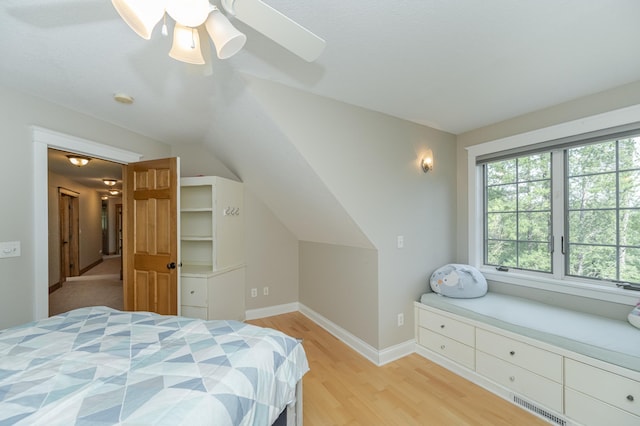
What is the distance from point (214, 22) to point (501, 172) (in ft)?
9.88

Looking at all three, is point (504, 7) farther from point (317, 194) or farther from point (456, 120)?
point (317, 194)

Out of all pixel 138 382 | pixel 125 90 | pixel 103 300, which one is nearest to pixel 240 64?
pixel 125 90

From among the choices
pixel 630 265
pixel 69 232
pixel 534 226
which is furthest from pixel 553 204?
pixel 69 232

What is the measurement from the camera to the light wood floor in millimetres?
1805

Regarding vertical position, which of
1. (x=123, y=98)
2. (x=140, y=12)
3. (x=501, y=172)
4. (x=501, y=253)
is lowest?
(x=501, y=253)

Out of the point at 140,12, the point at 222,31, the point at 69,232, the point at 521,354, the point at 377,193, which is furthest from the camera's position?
the point at 69,232

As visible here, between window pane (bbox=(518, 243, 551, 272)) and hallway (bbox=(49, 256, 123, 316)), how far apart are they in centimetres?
532

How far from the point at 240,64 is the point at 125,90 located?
1039 millimetres

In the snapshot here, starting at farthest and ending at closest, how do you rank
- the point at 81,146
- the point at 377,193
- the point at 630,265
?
the point at 377,193
the point at 81,146
the point at 630,265

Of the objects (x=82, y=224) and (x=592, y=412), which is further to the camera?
(x=82, y=224)

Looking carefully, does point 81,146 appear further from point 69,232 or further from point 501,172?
point 69,232

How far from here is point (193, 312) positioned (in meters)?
2.92

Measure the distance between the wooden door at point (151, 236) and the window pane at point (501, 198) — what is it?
336 centimetres

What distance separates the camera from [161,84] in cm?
198
